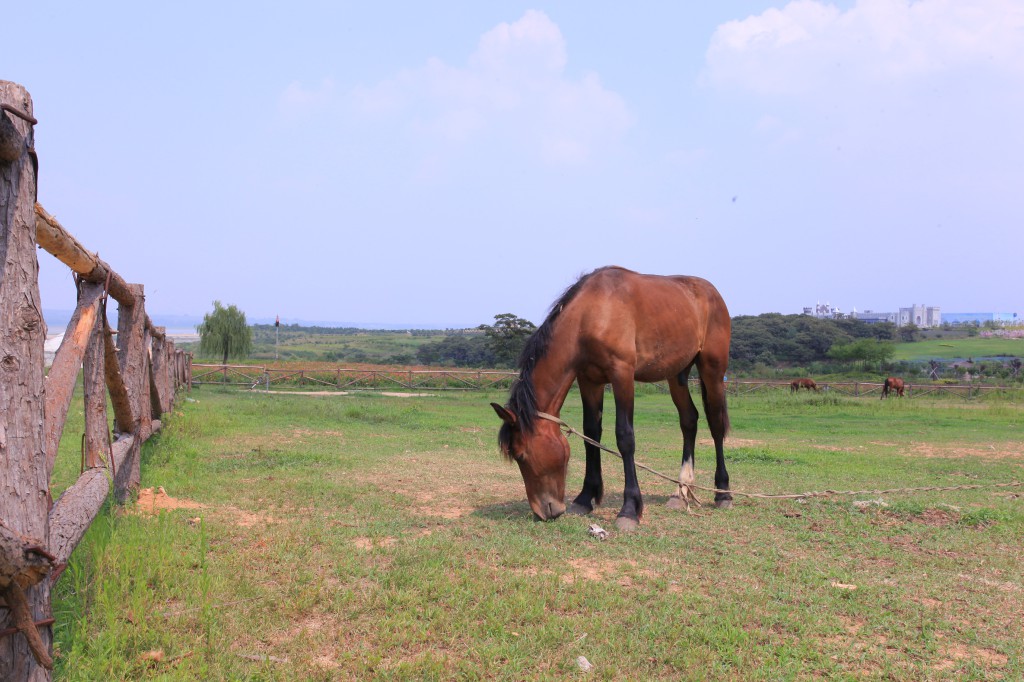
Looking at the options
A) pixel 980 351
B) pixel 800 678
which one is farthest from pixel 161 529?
pixel 980 351

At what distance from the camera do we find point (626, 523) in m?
5.82

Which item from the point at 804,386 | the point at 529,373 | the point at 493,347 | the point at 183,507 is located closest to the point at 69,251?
the point at 183,507

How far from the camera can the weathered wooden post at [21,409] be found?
2.39m

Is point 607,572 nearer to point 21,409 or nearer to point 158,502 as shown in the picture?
Answer: point 21,409

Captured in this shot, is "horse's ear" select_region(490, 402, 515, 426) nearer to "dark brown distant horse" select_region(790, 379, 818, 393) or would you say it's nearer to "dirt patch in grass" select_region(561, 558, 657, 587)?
"dirt patch in grass" select_region(561, 558, 657, 587)

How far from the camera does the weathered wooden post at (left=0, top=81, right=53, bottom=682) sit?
2387 mm

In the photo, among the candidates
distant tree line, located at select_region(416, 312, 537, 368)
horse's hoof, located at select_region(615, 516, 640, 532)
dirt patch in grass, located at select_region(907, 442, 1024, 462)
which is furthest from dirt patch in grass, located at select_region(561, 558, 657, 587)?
distant tree line, located at select_region(416, 312, 537, 368)

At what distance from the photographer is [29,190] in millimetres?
2617

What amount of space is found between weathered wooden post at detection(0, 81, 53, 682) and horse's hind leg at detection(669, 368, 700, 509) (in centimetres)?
546

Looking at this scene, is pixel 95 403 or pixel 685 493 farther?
pixel 685 493

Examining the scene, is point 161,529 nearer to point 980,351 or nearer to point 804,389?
point 804,389

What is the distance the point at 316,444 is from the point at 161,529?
6.40 m

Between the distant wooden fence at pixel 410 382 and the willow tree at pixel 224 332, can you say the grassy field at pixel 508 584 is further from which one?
the willow tree at pixel 224 332

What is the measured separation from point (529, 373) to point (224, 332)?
4794cm
